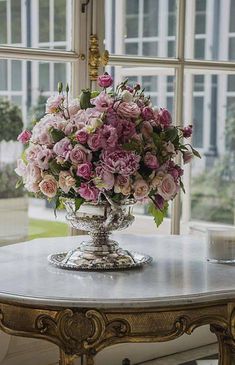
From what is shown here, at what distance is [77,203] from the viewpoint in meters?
2.00

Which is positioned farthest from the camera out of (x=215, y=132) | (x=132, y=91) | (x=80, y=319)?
(x=215, y=132)

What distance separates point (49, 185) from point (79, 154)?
132 mm

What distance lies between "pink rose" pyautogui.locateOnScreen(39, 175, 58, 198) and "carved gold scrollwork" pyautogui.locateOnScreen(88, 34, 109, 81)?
1.04 metres

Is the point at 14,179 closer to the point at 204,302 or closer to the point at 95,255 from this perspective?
the point at 95,255

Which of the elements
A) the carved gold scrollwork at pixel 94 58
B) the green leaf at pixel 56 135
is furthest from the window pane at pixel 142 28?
the green leaf at pixel 56 135

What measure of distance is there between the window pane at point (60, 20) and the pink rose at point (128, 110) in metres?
1.03

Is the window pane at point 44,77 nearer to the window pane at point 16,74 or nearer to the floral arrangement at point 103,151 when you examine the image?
the window pane at point 16,74

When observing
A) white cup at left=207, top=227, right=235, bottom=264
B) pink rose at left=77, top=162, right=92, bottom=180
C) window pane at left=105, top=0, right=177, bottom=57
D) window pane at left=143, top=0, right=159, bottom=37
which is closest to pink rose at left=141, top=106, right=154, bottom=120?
pink rose at left=77, top=162, right=92, bottom=180

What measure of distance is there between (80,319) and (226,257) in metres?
0.61

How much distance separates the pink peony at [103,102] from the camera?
197 cm

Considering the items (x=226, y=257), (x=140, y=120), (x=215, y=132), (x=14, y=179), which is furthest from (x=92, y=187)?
(x=215, y=132)

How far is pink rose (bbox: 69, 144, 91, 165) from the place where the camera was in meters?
1.92

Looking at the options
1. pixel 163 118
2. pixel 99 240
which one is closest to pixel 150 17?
pixel 163 118

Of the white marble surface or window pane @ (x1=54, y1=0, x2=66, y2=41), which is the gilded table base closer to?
the white marble surface
